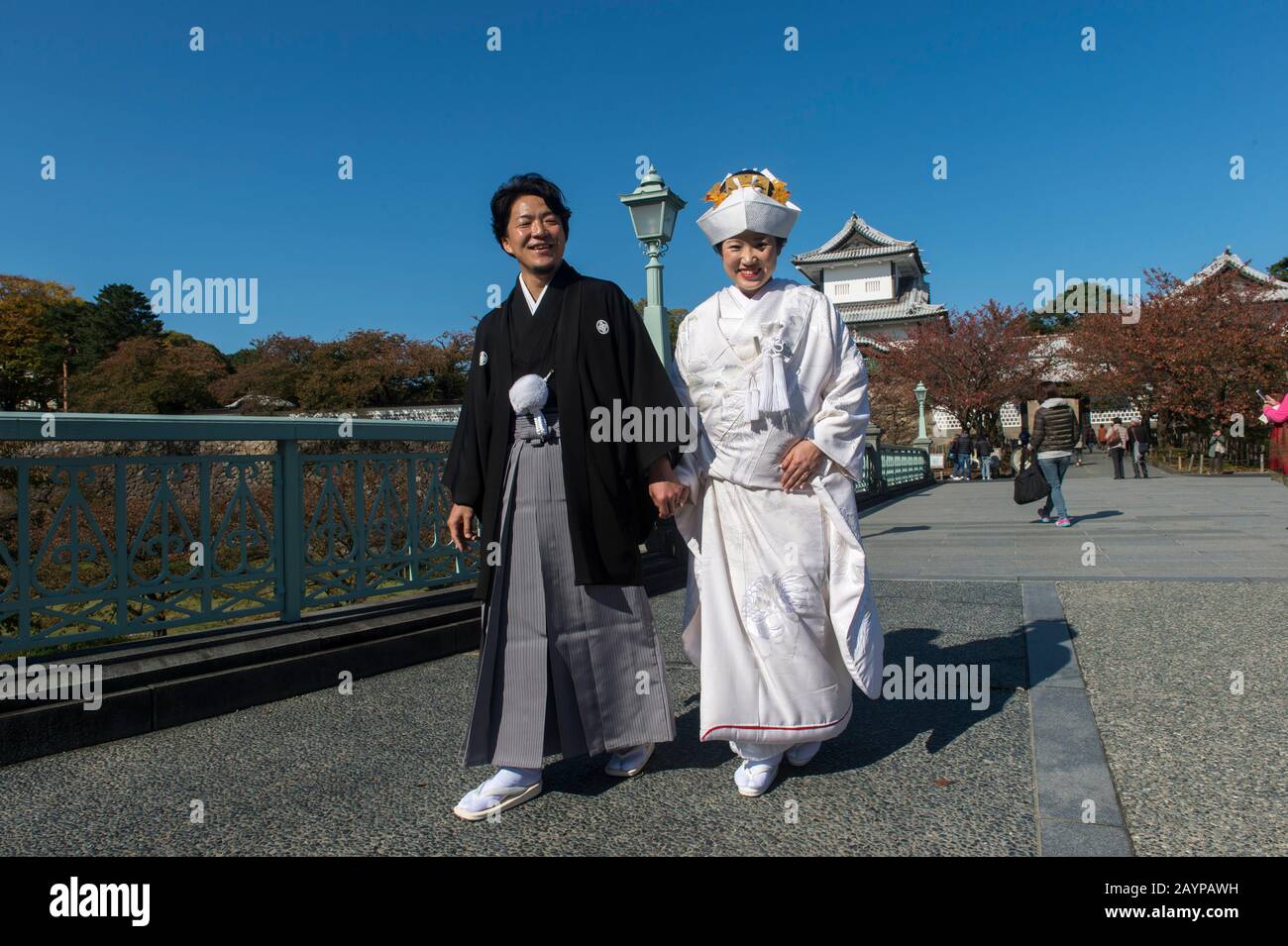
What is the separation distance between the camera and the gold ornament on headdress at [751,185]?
118 inches

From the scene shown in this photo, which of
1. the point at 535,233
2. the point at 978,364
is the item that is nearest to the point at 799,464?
the point at 535,233

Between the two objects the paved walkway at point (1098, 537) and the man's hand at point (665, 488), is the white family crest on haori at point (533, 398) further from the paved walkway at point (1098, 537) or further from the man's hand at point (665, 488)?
the paved walkway at point (1098, 537)

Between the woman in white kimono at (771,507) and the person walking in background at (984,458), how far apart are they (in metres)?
28.1

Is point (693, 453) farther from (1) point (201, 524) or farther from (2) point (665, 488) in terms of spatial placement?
(1) point (201, 524)

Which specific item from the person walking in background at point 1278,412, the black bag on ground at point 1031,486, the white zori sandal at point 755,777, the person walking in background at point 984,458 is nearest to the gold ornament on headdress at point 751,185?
the white zori sandal at point 755,777

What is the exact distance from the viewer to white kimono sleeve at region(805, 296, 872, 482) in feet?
9.32

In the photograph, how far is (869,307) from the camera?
49.8 metres

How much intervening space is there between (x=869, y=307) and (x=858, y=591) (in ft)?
162

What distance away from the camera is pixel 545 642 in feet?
8.96

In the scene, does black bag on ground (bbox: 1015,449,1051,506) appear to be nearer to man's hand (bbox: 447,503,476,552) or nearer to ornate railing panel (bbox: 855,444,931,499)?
ornate railing panel (bbox: 855,444,931,499)

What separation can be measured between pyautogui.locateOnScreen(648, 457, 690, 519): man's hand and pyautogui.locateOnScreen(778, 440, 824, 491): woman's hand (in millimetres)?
316
